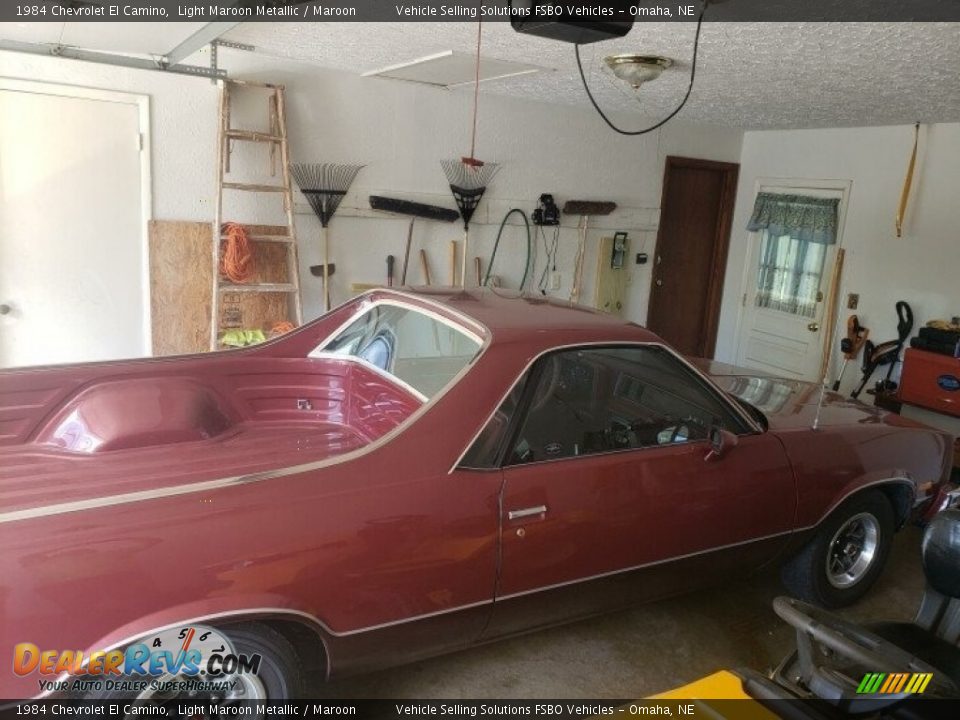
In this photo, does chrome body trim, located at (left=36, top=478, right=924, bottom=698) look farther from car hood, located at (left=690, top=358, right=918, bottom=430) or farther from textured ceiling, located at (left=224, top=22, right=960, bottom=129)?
textured ceiling, located at (left=224, top=22, right=960, bottom=129)

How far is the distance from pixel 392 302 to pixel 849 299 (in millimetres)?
4464

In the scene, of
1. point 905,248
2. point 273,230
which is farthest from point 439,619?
point 905,248

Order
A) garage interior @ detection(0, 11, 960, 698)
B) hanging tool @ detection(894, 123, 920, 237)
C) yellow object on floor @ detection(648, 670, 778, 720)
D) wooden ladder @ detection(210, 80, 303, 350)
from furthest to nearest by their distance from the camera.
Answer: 1. hanging tool @ detection(894, 123, 920, 237)
2. wooden ladder @ detection(210, 80, 303, 350)
3. garage interior @ detection(0, 11, 960, 698)
4. yellow object on floor @ detection(648, 670, 778, 720)

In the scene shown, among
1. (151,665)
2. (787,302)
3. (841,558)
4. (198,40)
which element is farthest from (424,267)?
(151,665)

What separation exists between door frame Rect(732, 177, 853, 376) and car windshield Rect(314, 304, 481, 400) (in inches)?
170

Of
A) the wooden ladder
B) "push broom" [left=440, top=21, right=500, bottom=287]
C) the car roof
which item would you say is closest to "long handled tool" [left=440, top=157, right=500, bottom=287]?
"push broom" [left=440, top=21, right=500, bottom=287]

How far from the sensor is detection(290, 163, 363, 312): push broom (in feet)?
15.0

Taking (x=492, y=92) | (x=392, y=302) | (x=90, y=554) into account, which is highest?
→ (x=492, y=92)

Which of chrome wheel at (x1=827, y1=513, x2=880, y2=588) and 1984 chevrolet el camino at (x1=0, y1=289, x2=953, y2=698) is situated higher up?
1984 chevrolet el camino at (x1=0, y1=289, x2=953, y2=698)

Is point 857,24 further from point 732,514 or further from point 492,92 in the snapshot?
point 492,92

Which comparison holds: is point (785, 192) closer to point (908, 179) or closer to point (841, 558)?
point (908, 179)

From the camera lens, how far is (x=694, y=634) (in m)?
2.84

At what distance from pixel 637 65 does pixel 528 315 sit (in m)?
1.81

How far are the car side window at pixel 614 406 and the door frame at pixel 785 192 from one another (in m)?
3.85
